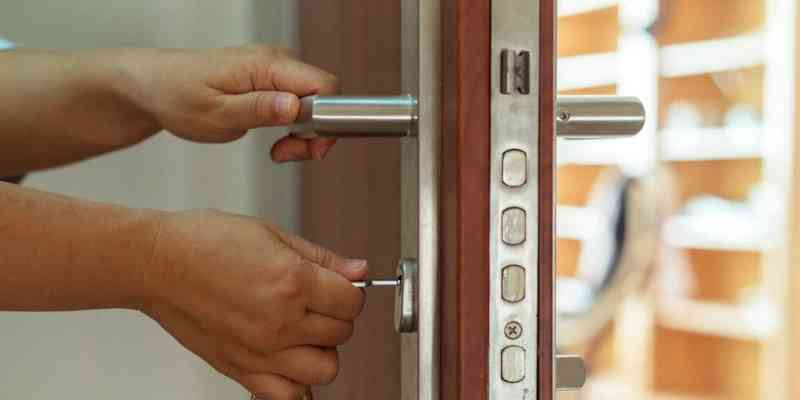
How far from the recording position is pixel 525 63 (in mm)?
390

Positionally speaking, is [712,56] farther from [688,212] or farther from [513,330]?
[513,330]

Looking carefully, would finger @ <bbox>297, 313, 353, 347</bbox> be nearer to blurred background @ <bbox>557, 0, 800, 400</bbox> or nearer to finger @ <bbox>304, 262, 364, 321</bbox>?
finger @ <bbox>304, 262, 364, 321</bbox>

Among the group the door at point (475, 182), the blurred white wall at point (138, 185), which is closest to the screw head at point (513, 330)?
the door at point (475, 182)

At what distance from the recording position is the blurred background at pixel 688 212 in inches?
66.7

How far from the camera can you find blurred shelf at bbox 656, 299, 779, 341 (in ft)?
5.58

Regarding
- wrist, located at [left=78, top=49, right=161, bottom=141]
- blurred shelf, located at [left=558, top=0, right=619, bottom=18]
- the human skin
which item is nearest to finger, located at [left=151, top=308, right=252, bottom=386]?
the human skin

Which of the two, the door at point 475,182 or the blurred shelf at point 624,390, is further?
the blurred shelf at point 624,390

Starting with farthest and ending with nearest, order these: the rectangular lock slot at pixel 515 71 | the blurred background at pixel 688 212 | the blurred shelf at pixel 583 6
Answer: the blurred shelf at pixel 583 6 < the blurred background at pixel 688 212 < the rectangular lock slot at pixel 515 71

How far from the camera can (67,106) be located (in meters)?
0.78

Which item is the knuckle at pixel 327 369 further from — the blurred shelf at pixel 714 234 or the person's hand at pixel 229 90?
the blurred shelf at pixel 714 234

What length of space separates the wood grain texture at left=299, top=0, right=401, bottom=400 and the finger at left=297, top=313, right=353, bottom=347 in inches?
1.3

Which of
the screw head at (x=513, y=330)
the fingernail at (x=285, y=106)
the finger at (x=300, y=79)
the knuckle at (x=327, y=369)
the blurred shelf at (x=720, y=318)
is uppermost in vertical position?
the finger at (x=300, y=79)

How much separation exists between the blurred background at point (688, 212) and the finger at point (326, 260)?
135 cm

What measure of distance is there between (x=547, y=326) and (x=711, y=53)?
156cm
